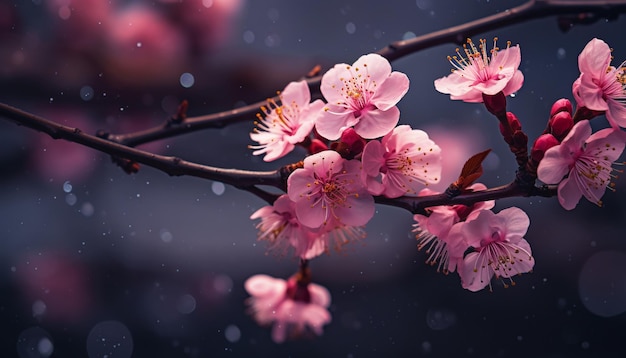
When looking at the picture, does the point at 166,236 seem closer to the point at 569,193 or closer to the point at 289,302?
the point at 289,302

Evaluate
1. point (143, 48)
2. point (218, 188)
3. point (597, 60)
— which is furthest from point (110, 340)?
point (597, 60)

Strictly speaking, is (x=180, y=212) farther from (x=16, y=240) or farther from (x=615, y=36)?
(x=615, y=36)

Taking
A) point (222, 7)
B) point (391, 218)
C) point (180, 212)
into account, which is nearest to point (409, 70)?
point (391, 218)

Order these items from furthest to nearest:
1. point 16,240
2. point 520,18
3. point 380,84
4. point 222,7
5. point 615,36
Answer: point 222,7 < point 16,240 < point 615,36 < point 520,18 < point 380,84

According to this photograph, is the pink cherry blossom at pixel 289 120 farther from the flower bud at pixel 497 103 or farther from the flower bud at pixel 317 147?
the flower bud at pixel 497 103

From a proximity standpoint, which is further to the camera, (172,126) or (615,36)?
(615,36)

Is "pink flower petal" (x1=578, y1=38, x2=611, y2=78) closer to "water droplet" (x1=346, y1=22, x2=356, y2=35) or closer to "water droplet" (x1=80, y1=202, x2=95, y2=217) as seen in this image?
"water droplet" (x1=346, y1=22, x2=356, y2=35)
